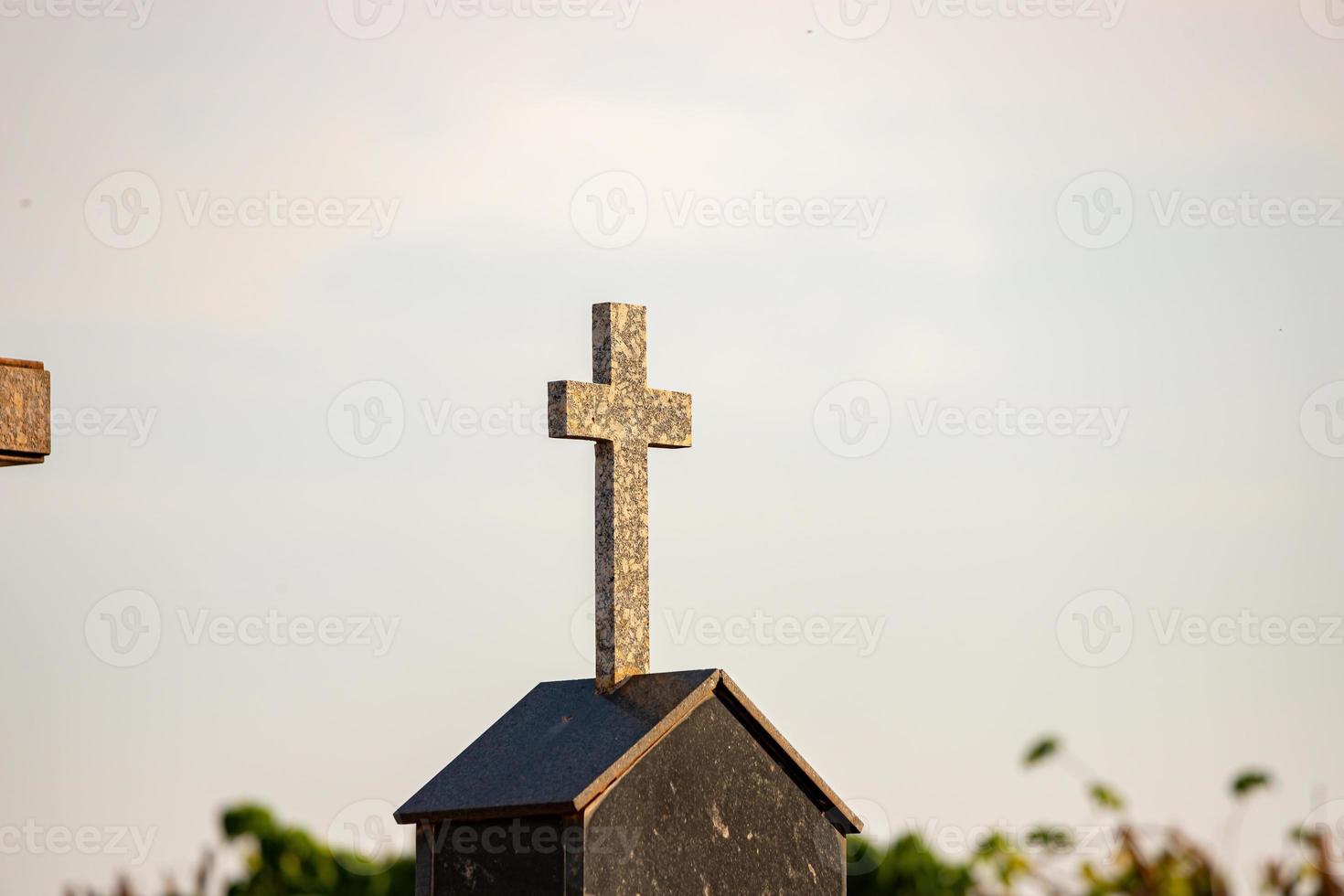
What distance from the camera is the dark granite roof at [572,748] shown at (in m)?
8.04

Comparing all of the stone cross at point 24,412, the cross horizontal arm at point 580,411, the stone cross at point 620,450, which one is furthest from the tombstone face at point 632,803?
the stone cross at point 24,412

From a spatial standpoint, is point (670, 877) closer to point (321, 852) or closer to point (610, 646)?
point (610, 646)

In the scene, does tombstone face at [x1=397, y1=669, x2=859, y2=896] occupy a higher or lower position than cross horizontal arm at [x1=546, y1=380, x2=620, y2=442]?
lower

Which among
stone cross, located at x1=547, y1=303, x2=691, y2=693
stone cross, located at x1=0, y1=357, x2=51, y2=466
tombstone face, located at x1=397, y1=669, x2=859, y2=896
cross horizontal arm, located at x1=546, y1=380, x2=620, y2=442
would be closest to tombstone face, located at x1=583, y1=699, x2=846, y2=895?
tombstone face, located at x1=397, y1=669, x2=859, y2=896

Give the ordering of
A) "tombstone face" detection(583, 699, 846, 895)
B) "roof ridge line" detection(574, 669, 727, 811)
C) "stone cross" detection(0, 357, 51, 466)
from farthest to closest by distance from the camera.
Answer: "stone cross" detection(0, 357, 51, 466), "tombstone face" detection(583, 699, 846, 895), "roof ridge line" detection(574, 669, 727, 811)

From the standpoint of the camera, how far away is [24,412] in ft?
27.7

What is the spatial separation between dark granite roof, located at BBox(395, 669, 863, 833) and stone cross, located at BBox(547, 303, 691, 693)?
0.21 m

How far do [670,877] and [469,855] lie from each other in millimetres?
872

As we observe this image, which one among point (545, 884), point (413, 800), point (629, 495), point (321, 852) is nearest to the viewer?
point (545, 884)

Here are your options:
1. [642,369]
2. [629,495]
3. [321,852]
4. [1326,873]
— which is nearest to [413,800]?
[629,495]

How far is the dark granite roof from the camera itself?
8.04 m

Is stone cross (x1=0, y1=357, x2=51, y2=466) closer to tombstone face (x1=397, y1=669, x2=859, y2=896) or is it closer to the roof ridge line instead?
tombstone face (x1=397, y1=669, x2=859, y2=896)

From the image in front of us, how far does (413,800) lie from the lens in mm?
8445

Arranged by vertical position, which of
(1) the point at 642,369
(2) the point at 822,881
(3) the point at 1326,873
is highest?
(1) the point at 642,369
